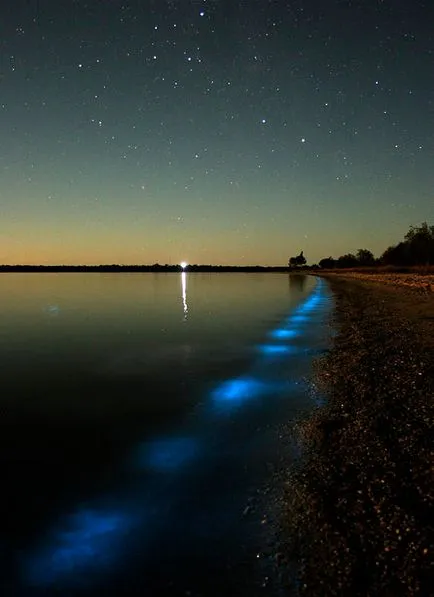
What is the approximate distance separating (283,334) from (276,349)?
4.49 metres

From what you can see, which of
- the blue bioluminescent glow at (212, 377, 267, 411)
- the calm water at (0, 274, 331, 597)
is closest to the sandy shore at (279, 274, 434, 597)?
the calm water at (0, 274, 331, 597)

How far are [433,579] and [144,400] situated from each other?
8.23m

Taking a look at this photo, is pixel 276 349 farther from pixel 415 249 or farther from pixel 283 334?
pixel 415 249

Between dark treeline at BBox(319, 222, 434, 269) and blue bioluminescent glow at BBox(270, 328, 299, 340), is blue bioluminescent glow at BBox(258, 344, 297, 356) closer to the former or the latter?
blue bioluminescent glow at BBox(270, 328, 299, 340)

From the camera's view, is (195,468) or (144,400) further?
(144,400)

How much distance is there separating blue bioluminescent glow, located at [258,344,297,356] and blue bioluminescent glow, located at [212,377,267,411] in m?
4.47

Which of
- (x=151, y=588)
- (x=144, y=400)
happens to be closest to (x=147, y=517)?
(x=151, y=588)

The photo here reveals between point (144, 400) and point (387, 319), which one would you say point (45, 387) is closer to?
point (144, 400)

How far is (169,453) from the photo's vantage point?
7.76 metres

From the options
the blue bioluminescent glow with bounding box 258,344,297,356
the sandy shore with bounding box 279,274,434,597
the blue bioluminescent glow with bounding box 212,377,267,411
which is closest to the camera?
the sandy shore with bounding box 279,274,434,597

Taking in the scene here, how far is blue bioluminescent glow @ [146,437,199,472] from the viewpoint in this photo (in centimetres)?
723

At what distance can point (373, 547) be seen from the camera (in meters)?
4.45

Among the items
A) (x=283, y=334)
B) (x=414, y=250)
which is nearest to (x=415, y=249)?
(x=414, y=250)

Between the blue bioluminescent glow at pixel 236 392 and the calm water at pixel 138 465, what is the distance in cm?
3
